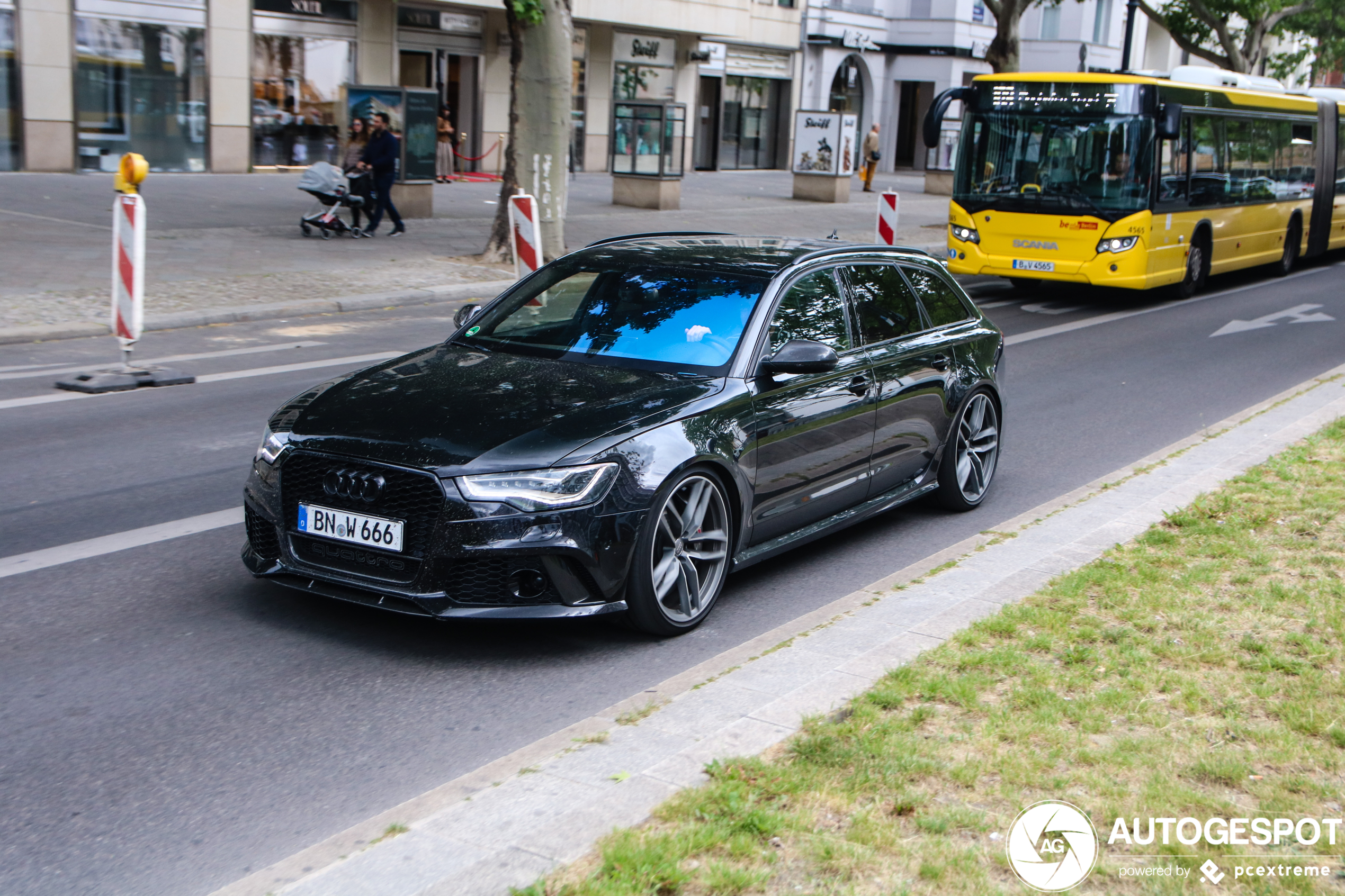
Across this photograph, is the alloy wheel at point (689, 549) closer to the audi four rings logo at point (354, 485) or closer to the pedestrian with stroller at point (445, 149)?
the audi four rings logo at point (354, 485)

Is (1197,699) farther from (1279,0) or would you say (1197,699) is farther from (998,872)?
(1279,0)

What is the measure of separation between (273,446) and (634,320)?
67.4 inches

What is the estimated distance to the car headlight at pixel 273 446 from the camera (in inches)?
206

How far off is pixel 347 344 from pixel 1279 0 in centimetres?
3290

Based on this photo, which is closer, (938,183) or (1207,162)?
(1207,162)

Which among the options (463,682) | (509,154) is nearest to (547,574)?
(463,682)

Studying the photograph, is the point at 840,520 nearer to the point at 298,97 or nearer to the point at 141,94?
the point at 141,94

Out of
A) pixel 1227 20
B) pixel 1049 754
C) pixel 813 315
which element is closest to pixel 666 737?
pixel 1049 754

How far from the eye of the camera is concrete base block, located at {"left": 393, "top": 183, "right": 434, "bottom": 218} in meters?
22.7

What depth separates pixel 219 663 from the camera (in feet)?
16.3

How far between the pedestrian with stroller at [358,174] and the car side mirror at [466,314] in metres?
13.2

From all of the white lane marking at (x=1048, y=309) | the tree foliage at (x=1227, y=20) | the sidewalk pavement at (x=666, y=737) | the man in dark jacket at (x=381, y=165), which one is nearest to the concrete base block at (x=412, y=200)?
the man in dark jacket at (x=381, y=165)

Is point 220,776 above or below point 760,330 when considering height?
below

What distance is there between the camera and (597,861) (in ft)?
10.9
